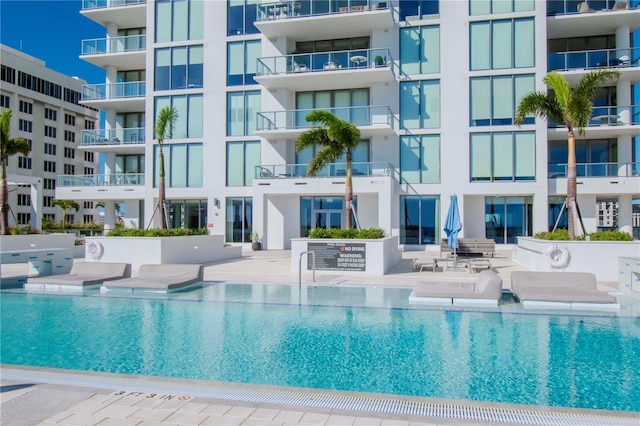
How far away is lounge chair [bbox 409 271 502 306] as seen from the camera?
10109 millimetres

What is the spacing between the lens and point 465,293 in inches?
404

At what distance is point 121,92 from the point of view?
30.7 meters

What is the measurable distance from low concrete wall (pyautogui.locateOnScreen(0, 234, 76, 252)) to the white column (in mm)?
27266

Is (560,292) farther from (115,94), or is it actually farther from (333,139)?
(115,94)

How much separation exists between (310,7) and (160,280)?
62.4 ft

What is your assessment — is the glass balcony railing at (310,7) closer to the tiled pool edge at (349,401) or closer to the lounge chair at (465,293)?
the lounge chair at (465,293)

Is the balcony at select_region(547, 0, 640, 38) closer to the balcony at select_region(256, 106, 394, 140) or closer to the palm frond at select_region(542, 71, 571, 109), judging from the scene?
the balcony at select_region(256, 106, 394, 140)

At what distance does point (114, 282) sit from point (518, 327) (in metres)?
9.54

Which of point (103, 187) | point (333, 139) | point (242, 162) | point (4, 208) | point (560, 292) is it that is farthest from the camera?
point (103, 187)

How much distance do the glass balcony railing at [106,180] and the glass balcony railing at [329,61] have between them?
1019 cm

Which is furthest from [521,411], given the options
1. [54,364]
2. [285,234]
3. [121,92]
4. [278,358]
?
[121,92]

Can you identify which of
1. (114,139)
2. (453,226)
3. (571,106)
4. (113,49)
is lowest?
(453,226)

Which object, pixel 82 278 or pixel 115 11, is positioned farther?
pixel 115 11

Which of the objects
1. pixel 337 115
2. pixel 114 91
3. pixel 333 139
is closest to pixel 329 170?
pixel 337 115
